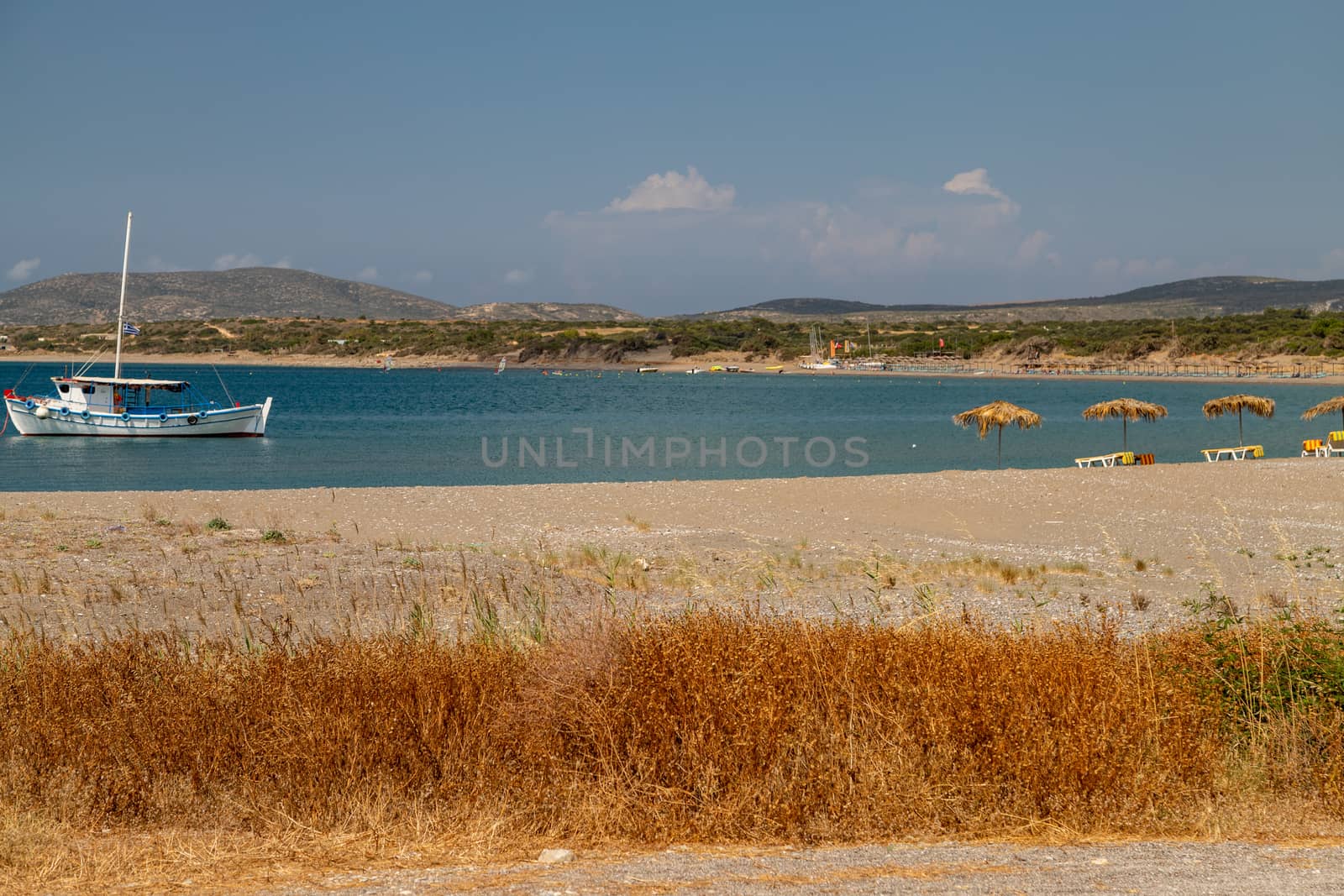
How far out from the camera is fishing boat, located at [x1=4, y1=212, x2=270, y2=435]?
42312 millimetres

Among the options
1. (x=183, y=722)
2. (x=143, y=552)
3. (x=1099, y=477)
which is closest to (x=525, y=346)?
(x=1099, y=477)

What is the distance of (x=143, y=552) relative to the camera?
506 inches

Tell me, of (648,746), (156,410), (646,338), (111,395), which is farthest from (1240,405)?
(646,338)

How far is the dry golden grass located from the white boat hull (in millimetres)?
39962

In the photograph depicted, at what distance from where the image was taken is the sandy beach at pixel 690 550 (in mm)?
9891

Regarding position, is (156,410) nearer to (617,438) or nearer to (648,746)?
(617,438)

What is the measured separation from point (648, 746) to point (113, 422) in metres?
42.5

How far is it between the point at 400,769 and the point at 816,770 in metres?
1.77

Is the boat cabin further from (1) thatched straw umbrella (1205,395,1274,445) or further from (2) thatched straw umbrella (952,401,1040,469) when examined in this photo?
(1) thatched straw umbrella (1205,395,1274,445)

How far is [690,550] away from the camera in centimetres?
1511

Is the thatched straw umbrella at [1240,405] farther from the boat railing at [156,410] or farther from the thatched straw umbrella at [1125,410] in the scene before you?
the boat railing at [156,410]

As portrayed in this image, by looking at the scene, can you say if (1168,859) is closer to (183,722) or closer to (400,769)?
(400,769)

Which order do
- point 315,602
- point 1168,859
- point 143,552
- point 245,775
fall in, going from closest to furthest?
point 1168,859, point 245,775, point 315,602, point 143,552

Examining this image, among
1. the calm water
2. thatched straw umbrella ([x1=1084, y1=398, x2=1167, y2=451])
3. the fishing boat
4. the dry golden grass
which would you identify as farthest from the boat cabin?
the dry golden grass
